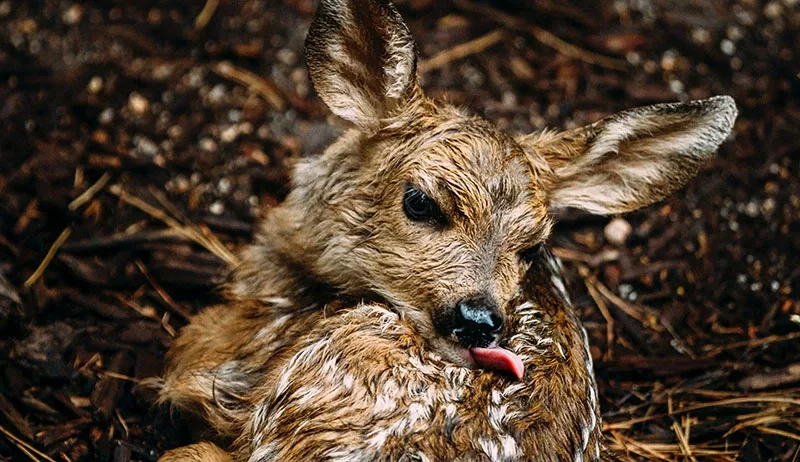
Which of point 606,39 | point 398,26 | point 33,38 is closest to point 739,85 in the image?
point 606,39

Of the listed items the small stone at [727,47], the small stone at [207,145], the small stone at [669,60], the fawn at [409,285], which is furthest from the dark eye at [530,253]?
the small stone at [727,47]

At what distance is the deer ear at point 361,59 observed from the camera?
4043mm

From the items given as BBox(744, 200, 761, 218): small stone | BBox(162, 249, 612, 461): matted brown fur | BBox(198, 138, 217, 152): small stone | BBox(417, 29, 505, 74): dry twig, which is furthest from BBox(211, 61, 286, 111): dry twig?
BBox(744, 200, 761, 218): small stone

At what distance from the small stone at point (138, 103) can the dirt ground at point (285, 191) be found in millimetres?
17

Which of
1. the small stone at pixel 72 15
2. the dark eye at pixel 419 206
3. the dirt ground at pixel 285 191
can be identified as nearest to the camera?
the dark eye at pixel 419 206

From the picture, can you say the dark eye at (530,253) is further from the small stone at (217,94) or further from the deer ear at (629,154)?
the small stone at (217,94)

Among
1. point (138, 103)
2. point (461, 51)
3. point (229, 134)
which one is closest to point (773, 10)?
point (461, 51)

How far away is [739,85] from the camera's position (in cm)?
646

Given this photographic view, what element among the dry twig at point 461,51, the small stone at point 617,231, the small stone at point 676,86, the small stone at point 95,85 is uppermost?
the small stone at point 95,85

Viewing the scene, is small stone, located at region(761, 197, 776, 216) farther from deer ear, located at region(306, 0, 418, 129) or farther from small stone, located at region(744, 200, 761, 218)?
deer ear, located at region(306, 0, 418, 129)

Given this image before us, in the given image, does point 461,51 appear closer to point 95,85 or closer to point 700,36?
point 700,36

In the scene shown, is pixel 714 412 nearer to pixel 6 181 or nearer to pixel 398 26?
pixel 398 26

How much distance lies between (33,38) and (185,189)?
4.81ft

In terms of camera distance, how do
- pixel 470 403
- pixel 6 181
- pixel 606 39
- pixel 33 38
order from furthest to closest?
pixel 606 39 → pixel 33 38 → pixel 6 181 → pixel 470 403
